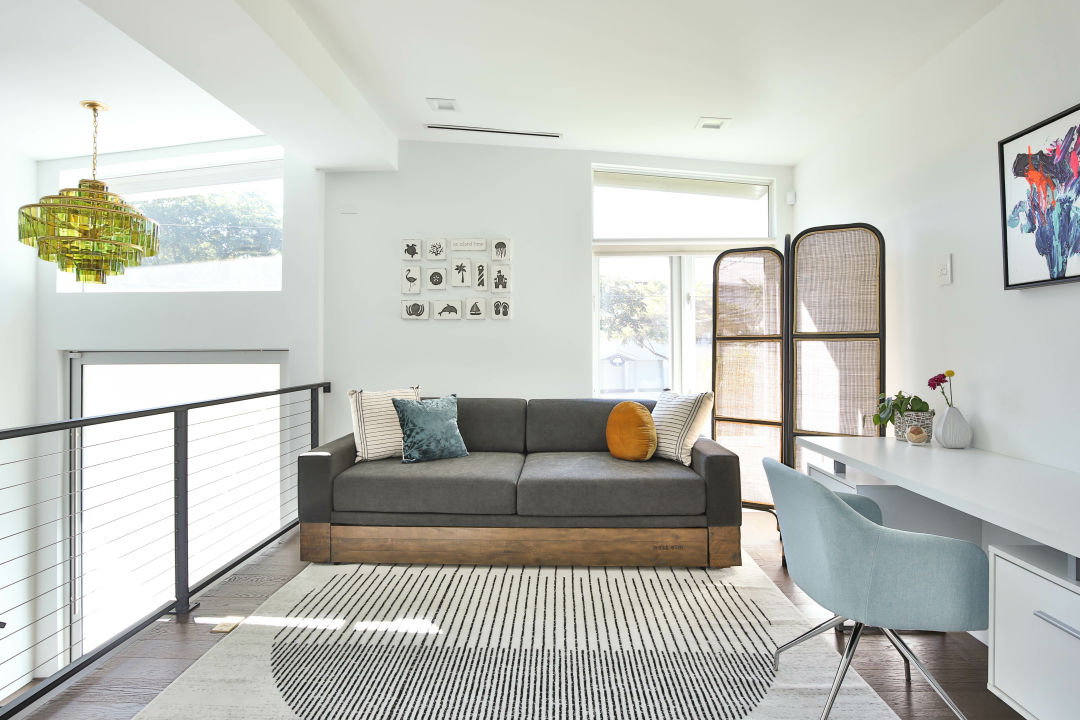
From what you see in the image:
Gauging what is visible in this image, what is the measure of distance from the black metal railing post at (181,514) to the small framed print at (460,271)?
216cm

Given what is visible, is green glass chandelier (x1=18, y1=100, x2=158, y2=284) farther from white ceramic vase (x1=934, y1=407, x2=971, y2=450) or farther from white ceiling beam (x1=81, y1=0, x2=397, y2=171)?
white ceramic vase (x1=934, y1=407, x2=971, y2=450)

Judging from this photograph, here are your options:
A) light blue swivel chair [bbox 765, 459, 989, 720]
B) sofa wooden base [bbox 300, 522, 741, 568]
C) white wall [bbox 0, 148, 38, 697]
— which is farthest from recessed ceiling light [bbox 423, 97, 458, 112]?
white wall [bbox 0, 148, 38, 697]

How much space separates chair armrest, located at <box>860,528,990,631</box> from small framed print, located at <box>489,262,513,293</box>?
3.14 metres

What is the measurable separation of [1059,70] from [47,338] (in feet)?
19.6

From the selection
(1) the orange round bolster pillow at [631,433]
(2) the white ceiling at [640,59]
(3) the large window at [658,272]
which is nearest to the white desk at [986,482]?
(1) the orange round bolster pillow at [631,433]

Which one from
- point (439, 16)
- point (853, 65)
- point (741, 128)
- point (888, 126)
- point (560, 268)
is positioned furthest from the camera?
point (560, 268)

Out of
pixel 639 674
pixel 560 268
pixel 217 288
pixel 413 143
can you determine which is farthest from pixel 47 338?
pixel 639 674

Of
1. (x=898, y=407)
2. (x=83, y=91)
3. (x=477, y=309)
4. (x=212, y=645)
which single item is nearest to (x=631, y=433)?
(x=898, y=407)

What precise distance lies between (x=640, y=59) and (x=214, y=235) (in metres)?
3.32

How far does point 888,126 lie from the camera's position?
3.10m

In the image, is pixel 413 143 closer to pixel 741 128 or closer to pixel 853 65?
pixel 741 128

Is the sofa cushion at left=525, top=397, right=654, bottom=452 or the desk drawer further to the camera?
the sofa cushion at left=525, top=397, right=654, bottom=452

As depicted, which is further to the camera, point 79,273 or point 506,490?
point 79,273

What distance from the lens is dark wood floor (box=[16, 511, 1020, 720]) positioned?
5.96 feet
